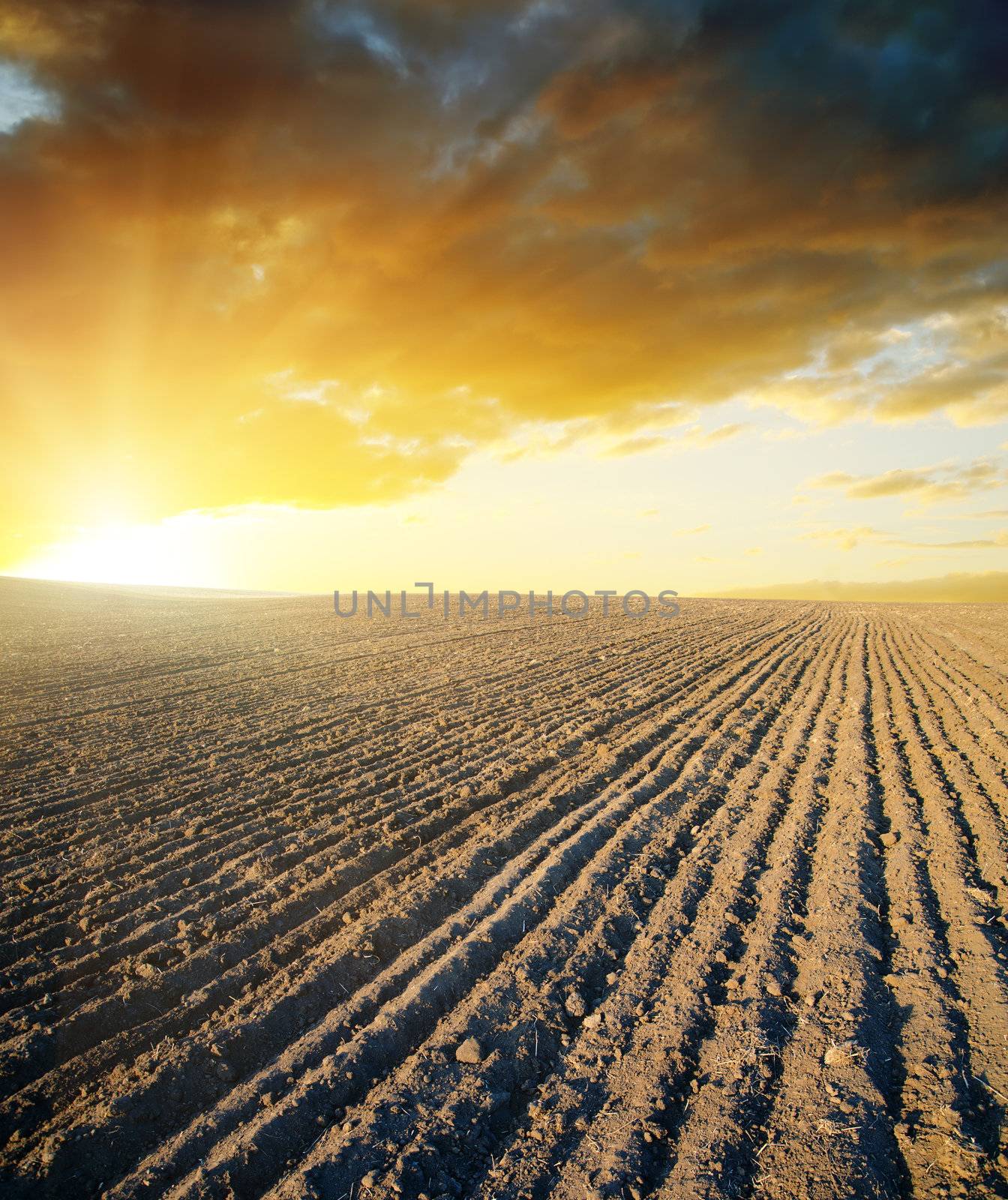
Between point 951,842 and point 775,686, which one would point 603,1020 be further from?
point 775,686

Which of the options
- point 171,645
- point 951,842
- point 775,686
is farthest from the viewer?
point 171,645

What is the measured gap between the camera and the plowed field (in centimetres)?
269

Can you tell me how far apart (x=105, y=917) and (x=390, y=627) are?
20.1 metres

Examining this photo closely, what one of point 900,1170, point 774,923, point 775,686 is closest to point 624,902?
point 774,923

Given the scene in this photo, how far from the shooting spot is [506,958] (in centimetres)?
395

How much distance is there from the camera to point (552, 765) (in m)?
7.61

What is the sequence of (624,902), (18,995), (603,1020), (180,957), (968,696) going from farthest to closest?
(968,696) → (624,902) → (180,957) → (18,995) → (603,1020)

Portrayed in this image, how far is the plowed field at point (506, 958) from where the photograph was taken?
8.81ft

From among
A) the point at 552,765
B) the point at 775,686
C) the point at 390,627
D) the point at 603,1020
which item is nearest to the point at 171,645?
the point at 390,627

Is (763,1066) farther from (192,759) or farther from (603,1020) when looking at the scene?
(192,759)

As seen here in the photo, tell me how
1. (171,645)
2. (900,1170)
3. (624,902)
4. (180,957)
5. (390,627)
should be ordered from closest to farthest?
(900,1170) < (180,957) < (624,902) < (171,645) < (390,627)

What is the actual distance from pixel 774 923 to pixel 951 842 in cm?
250

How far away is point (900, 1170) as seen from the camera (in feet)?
8.20

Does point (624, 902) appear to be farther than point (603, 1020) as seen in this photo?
Yes
